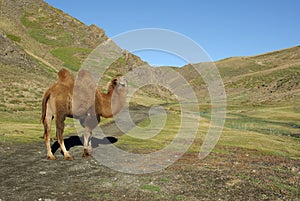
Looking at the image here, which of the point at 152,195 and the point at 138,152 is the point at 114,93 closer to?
the point at 138,152

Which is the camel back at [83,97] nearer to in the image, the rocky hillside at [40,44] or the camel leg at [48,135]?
the camel leg at [48,135]

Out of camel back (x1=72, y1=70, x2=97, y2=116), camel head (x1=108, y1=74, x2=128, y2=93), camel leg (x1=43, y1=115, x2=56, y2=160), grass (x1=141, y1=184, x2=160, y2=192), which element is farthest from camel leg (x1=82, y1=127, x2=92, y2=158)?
grass (x1=141, y1=184, x2=160, y2=192)

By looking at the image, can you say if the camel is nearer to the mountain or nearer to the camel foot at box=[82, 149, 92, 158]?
the camel foot at box=[82, 149, 92, 158]

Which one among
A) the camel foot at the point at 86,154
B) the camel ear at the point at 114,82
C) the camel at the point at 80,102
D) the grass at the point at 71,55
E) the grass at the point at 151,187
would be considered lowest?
the grass at the point at 151,187

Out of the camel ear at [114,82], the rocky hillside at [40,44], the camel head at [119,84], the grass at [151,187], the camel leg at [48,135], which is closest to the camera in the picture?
the grass at [151,187]

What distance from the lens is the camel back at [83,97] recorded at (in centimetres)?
1510

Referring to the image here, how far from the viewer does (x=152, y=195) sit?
33.8 feet

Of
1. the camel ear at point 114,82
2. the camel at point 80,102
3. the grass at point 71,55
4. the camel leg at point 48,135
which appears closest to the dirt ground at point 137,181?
the camel leg at point 48,135

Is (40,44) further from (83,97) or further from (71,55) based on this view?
(83,97)

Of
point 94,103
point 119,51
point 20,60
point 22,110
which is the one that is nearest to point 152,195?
point 94,103

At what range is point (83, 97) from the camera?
50.1 ft

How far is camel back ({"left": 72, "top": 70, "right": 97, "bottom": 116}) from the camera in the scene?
15.1 metres

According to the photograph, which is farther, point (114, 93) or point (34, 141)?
point (34, 141)

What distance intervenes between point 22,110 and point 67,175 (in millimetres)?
27768
